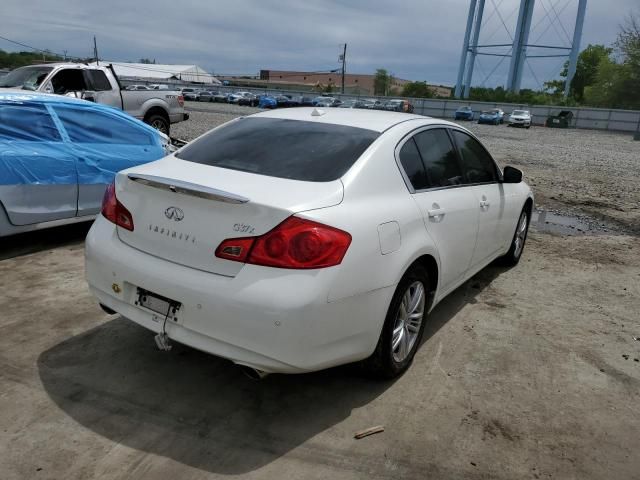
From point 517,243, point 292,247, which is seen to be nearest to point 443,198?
point 292,247

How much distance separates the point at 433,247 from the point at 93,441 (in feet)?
7.37

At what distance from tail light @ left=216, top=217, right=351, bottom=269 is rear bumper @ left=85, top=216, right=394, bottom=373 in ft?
0.15

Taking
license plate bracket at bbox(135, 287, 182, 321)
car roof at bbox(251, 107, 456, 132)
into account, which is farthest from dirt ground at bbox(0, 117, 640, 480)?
car roof at bbox(251, 107, 456, 132)

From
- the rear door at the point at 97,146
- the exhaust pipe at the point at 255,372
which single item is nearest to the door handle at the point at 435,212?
the exhaust pipe at the point at 255,372

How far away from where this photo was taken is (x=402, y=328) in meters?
3.35

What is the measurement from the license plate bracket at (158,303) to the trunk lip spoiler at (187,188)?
572 millimetres

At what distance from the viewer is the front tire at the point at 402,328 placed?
312 centimetres

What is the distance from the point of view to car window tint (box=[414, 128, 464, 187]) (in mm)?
3783

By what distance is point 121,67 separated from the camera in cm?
9238

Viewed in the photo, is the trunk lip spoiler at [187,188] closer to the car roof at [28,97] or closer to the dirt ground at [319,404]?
the dirt ground at [319,404]

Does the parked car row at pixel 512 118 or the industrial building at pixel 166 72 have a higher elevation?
the industrial building at pixel 166 72

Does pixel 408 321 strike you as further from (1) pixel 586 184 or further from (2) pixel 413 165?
(1) pixel 586 184

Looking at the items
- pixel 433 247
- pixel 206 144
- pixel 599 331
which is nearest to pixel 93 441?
pixel 206 144

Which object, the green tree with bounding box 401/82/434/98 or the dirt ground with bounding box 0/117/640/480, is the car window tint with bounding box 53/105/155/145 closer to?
the dirt ground with bounding box 0/117/640/480
